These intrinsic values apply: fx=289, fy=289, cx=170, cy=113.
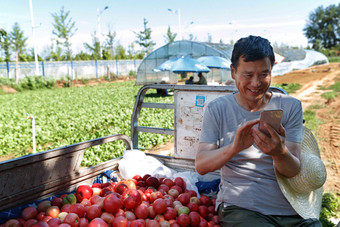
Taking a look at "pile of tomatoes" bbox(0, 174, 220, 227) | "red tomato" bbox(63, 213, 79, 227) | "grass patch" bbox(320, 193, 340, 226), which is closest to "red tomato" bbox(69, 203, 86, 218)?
"pile of tomatoes" bbox(0, 174, 220, 227)

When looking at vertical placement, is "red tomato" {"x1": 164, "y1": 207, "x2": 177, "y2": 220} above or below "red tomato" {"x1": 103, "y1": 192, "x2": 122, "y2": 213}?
below

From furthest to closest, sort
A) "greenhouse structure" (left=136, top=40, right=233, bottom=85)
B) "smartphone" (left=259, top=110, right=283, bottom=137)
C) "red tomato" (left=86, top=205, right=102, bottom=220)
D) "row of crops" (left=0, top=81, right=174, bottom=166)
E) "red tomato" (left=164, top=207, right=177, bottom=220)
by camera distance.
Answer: "greenhouse structure" (left=136, top=40, right=233, bottom=85), "row of crops" (left=0, top=81, right=174, bottom=166), "red tomato" (left=164, top=207, right=177, bottom=220), "red tomato" (left=86, top=205, right=102, bottom=220), "smartphone" (left=259, top=110, right=283, bottom=137)

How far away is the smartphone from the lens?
5.16 feet

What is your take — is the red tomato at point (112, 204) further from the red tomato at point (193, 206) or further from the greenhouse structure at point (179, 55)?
the greenhouse structure at point (179, 55)

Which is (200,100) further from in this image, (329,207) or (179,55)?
(179,55)

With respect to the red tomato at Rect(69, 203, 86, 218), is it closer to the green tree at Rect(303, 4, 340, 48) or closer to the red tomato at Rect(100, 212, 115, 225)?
the red tomato at Rect(100, 212, 115, 225)

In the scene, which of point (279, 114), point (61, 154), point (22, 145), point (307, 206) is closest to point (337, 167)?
point (307, 206)

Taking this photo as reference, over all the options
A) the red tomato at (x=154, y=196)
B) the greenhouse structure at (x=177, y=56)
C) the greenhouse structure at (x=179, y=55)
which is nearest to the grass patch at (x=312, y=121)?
the red tomato at (x=154, y=196)

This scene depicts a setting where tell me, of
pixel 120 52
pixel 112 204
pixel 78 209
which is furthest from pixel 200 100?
pixel 120 52

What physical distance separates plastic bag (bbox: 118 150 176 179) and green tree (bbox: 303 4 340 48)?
8525cm

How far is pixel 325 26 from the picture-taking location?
8081cm

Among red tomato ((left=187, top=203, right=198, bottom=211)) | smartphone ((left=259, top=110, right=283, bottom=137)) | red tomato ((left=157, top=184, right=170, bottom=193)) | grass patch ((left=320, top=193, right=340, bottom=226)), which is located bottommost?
grass patch ((left=320, top=193, right=340, bottom=226))

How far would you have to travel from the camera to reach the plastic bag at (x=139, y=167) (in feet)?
11.5

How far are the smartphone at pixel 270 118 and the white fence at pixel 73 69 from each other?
94.8ft
